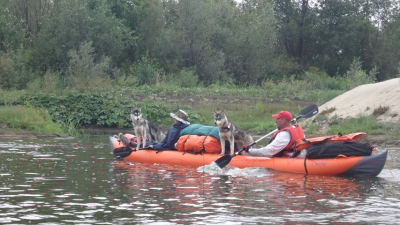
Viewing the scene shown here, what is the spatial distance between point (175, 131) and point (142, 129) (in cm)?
88

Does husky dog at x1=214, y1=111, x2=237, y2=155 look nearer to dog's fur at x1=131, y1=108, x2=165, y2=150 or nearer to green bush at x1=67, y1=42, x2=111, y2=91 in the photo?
dog's fur at x1=131, y1=108, x2=165, y2=150

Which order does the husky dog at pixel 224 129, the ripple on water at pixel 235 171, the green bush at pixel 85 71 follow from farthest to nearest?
the green bush at pixel 85 71 < the husky dog at pixel 224 129 < the ripple on water at pixel 235 171

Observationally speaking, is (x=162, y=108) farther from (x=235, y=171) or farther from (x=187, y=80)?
(x=235, y=171)

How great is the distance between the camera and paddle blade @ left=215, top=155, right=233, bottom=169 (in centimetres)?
1140

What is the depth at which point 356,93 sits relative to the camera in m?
23.5

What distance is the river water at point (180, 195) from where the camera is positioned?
698 cm

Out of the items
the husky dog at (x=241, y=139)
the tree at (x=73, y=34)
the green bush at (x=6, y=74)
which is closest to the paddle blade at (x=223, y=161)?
the husky dog at (x=241, y=139)

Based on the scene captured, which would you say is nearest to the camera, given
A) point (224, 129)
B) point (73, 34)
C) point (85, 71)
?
point (224, 129)

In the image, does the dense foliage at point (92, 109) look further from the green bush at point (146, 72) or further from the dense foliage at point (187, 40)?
the green bush at point (146, 72)

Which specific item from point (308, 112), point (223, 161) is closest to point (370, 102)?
point (308, 112)

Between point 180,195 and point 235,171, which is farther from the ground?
point 235,171

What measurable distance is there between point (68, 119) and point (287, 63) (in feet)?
84.3

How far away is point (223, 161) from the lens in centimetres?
1144

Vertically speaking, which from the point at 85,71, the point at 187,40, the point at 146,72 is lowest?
the point at 85,71
